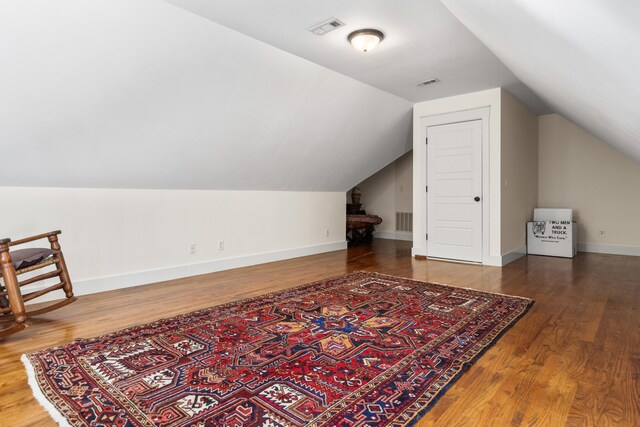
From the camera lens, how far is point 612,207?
589 cm

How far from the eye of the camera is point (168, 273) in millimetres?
4184

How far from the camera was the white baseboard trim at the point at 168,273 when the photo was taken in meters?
3.51

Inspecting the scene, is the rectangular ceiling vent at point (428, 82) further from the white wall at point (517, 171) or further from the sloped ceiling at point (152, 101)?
the white wall at point (517, 171)

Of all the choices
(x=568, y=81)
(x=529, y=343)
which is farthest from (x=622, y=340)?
(x=568, y=81)

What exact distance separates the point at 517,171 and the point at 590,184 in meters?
1.61

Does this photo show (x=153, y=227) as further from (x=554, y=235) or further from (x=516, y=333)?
(x=554, y=235)

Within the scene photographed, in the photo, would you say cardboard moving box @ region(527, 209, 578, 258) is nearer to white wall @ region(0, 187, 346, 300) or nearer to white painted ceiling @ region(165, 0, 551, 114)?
white painted ceiling @ region(165, 0, 551, 114)

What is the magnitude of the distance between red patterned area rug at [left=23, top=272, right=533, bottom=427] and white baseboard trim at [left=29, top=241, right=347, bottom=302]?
1.37 meters

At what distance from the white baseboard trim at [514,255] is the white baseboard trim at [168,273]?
2.84 metres

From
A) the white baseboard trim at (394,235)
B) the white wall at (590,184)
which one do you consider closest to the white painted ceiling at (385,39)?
the white wall at (590,184)

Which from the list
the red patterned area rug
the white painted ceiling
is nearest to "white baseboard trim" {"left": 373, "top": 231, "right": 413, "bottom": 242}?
the white painted ceiling

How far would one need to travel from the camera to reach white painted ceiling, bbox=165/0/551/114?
2.79 metres

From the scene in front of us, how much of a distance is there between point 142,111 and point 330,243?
392cm

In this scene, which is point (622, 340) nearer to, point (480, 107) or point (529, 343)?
point (529, 343)
